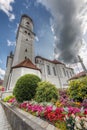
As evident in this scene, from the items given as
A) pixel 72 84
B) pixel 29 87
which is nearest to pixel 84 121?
pixel 72 84

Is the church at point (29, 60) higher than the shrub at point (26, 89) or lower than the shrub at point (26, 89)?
higher

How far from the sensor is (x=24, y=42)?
2505 centimetres

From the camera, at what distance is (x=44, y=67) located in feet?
83.9

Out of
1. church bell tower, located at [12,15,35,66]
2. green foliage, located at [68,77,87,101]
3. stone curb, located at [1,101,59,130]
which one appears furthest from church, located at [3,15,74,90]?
stone curb, located at [1,101,59,130]

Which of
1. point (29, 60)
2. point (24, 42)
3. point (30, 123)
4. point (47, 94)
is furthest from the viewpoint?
point (24, 42)

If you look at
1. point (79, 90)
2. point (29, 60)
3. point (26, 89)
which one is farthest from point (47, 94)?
point (29, 60)

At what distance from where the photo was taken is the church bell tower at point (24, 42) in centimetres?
2282

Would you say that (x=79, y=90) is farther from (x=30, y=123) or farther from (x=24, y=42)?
(x=24, y=42)

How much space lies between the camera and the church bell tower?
22820 mm

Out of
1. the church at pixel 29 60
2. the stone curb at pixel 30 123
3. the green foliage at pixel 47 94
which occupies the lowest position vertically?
the stone curb at pixel 30 123

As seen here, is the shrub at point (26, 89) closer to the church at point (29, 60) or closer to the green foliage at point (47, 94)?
the green foliage at point (47, 94)

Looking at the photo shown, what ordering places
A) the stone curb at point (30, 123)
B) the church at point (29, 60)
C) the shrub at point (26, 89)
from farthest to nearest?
the church at point (29, 60) → the shrub at point (26, 89) → the stone curb at point (30, 123)

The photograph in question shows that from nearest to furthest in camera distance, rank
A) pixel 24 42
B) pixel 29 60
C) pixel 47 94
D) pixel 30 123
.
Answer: pixel 30 123 → pixel 47 94 → pixel 29 60 → pixel 24 42

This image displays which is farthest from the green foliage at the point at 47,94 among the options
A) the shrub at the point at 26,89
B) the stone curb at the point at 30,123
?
the stone curb at the point at 30,123
